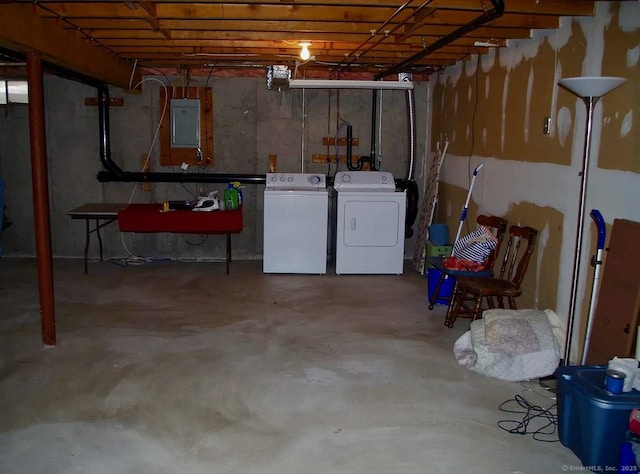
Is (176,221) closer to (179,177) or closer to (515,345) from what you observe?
(179,177)

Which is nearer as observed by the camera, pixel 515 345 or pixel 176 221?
pixel 515 345

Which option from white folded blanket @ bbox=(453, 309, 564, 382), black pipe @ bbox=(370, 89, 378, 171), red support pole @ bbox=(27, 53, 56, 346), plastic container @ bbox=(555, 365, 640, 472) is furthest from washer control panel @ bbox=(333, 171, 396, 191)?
→ plastic container @ bbox=(555, 365, 640, 472)

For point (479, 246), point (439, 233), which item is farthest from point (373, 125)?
point (479, 246)

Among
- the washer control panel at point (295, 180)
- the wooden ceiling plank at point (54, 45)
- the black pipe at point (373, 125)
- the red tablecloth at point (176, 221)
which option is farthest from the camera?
the black pipe at point (373, 125)

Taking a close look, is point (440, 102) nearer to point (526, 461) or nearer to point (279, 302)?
point (279, 302)

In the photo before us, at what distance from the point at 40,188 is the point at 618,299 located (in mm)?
3643

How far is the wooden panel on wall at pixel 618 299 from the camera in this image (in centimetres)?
302

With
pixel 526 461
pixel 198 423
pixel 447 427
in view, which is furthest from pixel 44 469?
pixel 526 461

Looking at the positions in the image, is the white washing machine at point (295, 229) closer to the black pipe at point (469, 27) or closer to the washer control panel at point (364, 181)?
the washer control panel at point (364, 181)

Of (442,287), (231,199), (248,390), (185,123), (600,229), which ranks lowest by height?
(248,390)

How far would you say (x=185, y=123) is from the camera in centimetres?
682

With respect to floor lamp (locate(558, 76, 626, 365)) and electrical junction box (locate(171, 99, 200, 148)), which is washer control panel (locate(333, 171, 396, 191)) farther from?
floor lamp (locate(558, 76, 626, 365))

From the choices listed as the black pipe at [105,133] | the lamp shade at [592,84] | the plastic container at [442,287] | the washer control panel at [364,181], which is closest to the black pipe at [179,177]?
the black pipe at [105,133]

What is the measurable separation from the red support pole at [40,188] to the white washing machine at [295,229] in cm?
255
